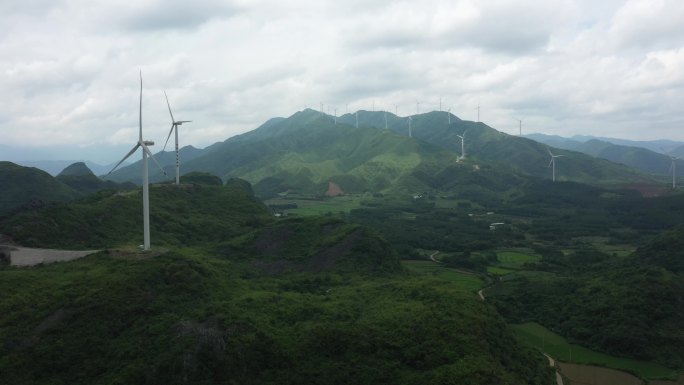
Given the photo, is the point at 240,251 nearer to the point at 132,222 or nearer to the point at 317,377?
the point at 132,222

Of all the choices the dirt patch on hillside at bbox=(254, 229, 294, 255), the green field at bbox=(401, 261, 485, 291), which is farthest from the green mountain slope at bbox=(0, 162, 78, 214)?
the green field at bbox=(401, 261, 485, 291)

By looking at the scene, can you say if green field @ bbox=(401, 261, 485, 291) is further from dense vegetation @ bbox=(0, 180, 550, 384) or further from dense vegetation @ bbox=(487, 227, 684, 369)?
dense vegetation @ bbox=(0, 180, 550, 384)

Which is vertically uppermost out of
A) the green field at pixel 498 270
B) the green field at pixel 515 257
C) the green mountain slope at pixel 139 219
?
the green mountain slope at pixel 139 219

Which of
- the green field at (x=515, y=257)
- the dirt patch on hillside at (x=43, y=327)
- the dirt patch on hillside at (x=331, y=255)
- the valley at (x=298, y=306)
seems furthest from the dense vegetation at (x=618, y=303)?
the dirt patch on hillside at (x=43, y=327)

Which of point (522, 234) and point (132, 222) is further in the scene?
point (522, 234)

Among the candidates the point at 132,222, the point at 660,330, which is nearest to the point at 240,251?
the point at 132,222

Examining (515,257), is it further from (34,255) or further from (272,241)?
(34,255)

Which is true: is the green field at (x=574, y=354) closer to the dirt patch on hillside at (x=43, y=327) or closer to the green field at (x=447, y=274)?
the green field at (x=447, y=274)
